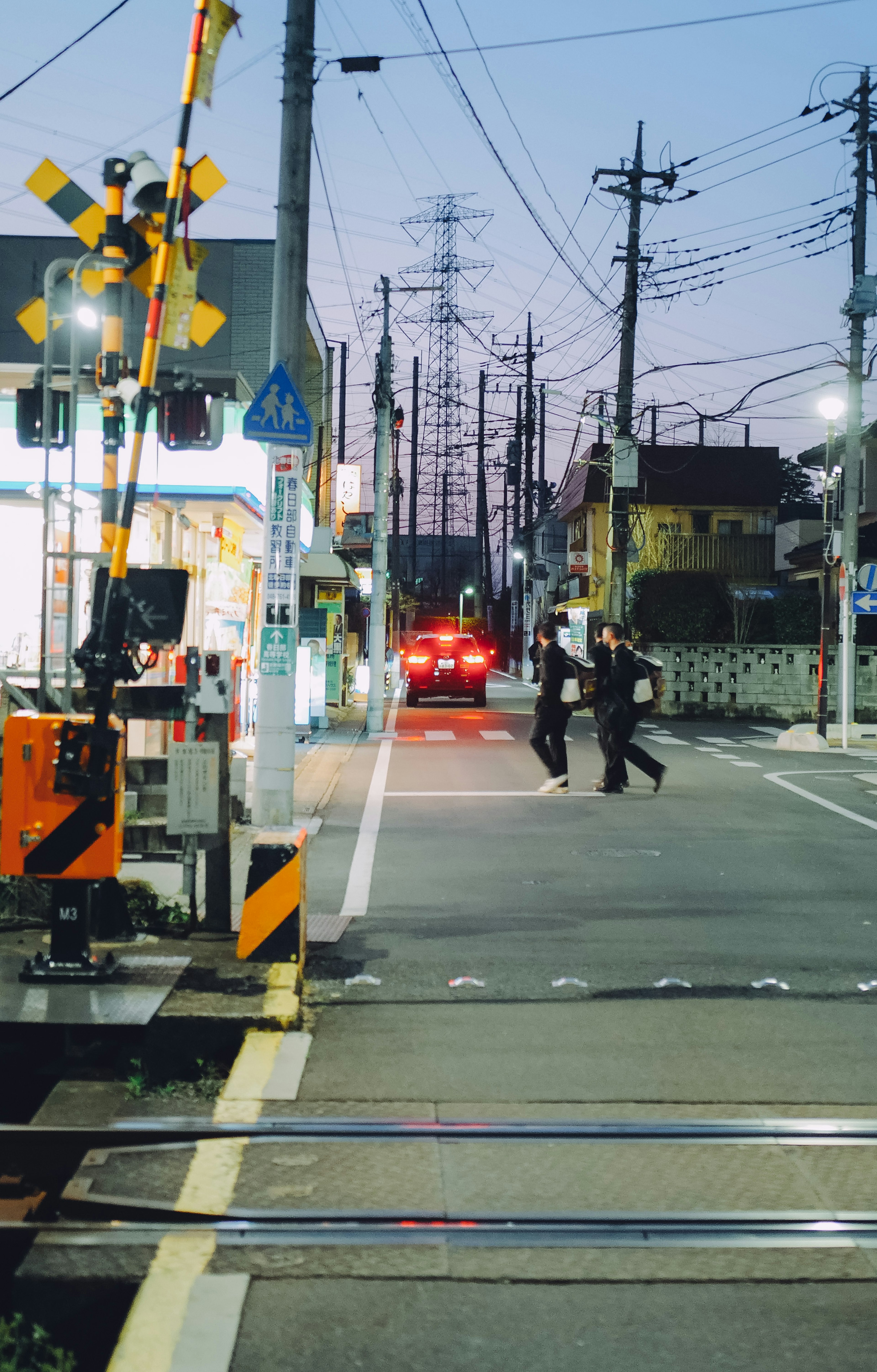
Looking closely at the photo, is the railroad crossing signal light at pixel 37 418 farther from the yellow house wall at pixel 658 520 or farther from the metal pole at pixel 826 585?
the yellow house wall at pixel 658 520

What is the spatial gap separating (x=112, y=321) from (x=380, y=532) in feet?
62.0

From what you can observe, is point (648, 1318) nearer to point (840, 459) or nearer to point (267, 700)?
point (267, 700)

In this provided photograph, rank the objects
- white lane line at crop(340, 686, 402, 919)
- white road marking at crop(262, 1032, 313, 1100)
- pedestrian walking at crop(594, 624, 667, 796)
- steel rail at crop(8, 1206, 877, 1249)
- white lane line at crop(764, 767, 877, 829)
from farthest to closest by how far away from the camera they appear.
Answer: pedestrian walking at crop(594, 624, 667, 796) < white lane line at crop(764, 767, 877, 829) < white lane line at crop(340, 686, 402, 919) < white road marking at crop(262, 1032, 313, 1100) < steel rail at crop(8, 1206, 877, 1249)

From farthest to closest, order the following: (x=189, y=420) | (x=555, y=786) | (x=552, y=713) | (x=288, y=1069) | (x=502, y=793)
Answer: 1. (x=502, y=793)
2. (x=555, y=786)
3. (x=552, y=713)
4. (x=189, y=420)
5. (x=288, y=1069)

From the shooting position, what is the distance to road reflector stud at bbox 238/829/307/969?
6.41 metres

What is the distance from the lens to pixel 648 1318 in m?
3.43

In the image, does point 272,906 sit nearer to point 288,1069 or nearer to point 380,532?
point 288,1069

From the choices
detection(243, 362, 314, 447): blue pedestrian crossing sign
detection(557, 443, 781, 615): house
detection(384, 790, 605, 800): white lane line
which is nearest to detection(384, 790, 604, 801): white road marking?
detection(384, 790, 605, 800): white lane line

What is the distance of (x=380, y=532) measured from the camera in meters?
25.2

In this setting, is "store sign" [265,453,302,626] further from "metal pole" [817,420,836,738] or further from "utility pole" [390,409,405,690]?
"utility pole" [390,409,405,690]

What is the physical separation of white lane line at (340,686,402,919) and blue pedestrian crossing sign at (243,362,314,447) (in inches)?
122

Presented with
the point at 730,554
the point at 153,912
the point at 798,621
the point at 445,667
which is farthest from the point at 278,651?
the point at 730,554

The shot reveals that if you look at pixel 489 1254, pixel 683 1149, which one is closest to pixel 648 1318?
pixel 489 1254

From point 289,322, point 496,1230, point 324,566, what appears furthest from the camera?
point 324,566
